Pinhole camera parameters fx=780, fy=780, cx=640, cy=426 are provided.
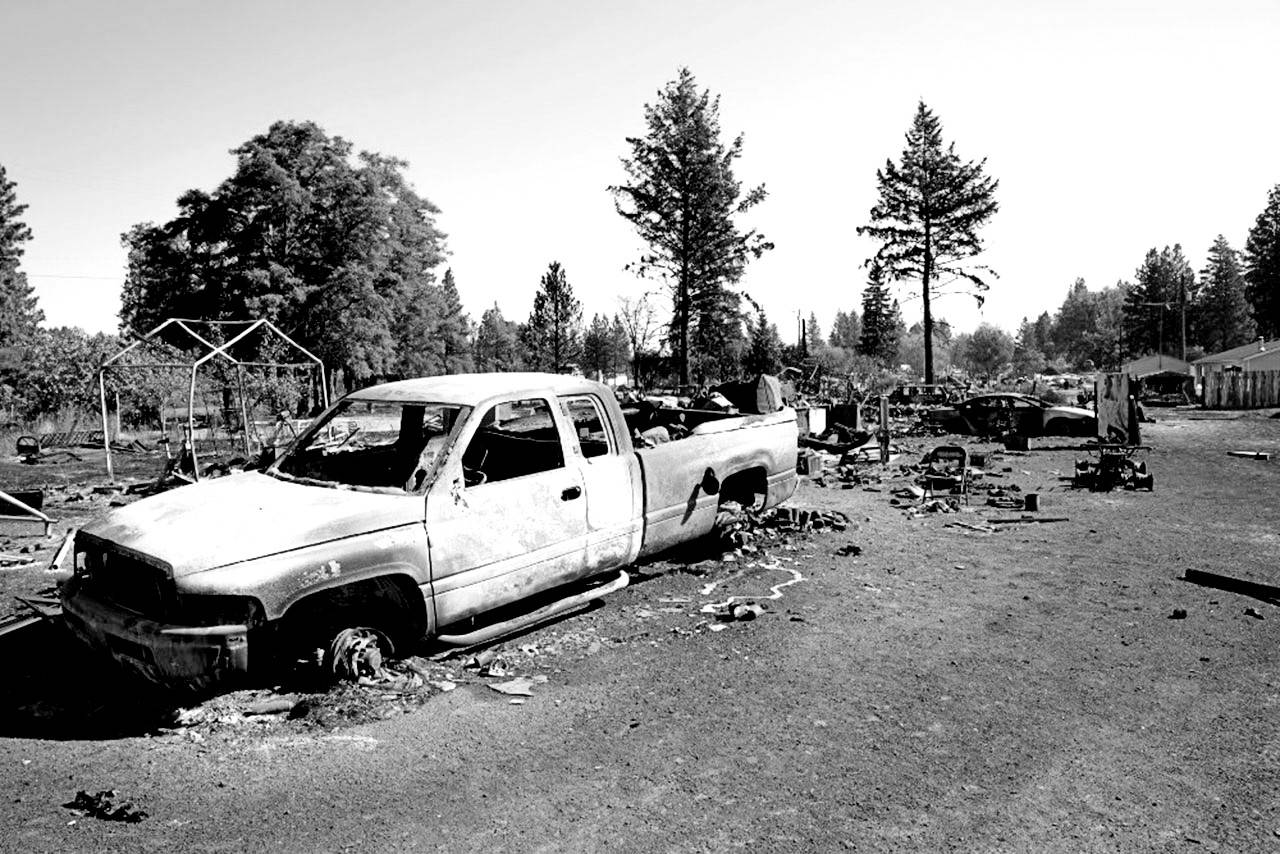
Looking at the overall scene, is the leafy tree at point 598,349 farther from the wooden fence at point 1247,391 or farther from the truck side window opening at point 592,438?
the truck side window opening at point 592,438

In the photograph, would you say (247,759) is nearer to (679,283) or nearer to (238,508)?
(238,508)

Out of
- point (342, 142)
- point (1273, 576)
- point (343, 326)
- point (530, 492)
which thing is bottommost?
point (1273, 576)

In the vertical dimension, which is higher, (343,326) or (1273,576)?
(343,326)

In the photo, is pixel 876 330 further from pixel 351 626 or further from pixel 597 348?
pixel 351 626

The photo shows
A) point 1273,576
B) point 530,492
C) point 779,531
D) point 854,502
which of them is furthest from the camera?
point 854,502

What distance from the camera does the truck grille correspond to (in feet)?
13.4

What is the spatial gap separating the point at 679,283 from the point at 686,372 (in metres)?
4.58

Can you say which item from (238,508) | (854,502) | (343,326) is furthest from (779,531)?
(343,326)

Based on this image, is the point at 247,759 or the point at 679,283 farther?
the point at 679,283

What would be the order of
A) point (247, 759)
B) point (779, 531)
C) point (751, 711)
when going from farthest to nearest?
point (779, 531), point (751, 711), point (247, 759)

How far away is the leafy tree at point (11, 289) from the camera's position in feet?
145

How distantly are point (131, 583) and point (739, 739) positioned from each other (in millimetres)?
3410

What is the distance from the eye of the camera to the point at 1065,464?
1605 centimetres

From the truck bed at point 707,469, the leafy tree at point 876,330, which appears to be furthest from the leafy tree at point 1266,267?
the truck bed at point 707,469
